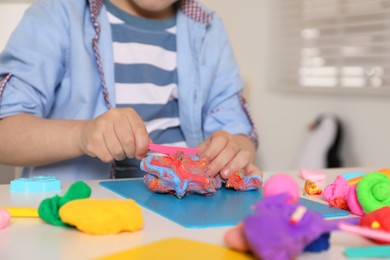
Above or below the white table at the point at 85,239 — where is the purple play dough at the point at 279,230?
above

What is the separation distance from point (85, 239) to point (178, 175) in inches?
7.2

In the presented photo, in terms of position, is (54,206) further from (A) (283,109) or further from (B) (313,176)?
(A) (283,109)

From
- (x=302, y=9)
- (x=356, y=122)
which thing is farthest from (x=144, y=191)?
(x=302, y=9)

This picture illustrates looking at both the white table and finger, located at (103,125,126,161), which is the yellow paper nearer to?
the white table

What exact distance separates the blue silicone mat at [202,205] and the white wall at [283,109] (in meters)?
0.85

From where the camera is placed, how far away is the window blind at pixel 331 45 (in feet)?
4.64

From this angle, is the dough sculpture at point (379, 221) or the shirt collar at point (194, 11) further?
the shirt collar at point (194, 11)

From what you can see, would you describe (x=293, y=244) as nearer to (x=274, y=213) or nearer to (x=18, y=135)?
(x=274, y=213)

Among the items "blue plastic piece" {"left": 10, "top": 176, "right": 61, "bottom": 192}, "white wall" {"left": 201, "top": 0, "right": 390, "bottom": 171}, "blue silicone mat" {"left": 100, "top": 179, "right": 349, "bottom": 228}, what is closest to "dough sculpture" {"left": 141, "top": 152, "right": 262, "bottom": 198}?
"blue silicone mat" {"left": 100, "top": 179, "right": 349, "bottom": 228}

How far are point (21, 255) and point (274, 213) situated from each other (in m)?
0.19

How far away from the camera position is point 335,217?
552mm

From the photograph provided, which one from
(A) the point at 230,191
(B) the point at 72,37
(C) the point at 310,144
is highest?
(B) the point at 72,37

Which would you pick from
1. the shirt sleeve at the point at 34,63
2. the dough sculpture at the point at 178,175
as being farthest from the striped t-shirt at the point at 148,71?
the dough sculpture at the point at 178,175

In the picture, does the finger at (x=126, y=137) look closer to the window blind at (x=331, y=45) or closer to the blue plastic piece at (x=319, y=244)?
the blue plastic piece at (x=319, y=244)
